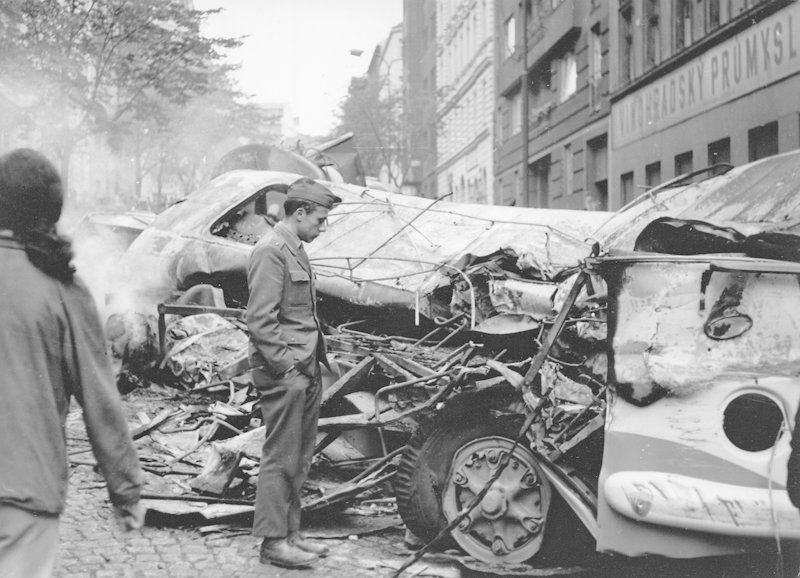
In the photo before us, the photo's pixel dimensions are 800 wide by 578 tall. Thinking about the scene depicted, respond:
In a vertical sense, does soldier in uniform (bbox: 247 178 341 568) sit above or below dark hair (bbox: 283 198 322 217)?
below

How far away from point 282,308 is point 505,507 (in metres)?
1.46

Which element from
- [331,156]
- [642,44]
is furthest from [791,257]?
[642,44]

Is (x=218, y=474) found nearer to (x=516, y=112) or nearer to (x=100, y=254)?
(x=100, y=254)

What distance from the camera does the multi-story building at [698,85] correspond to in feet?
47.0

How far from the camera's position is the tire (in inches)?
174

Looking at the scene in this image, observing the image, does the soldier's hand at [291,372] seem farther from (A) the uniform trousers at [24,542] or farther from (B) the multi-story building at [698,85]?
(B) the multi-story building at [698,85]

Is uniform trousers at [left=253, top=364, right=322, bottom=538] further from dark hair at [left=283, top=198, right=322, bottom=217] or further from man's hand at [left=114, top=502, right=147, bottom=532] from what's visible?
man's hand at [left=114, top=502, right=147, bottom=532]

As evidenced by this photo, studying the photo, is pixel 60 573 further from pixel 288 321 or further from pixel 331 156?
pixel 331 156

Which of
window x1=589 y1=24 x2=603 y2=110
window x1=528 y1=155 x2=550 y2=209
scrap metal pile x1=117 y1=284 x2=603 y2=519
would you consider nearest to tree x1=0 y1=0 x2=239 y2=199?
window x1=589 y1=24 x2=603 y2=110

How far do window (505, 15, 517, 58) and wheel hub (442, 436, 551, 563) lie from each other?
30.8m

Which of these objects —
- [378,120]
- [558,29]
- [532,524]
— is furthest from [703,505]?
[378,120]

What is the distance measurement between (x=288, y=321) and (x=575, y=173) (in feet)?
73.5

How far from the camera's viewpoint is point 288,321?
470 cm

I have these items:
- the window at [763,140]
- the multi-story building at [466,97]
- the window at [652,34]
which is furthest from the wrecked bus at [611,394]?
the multi-story building at [466,97]
